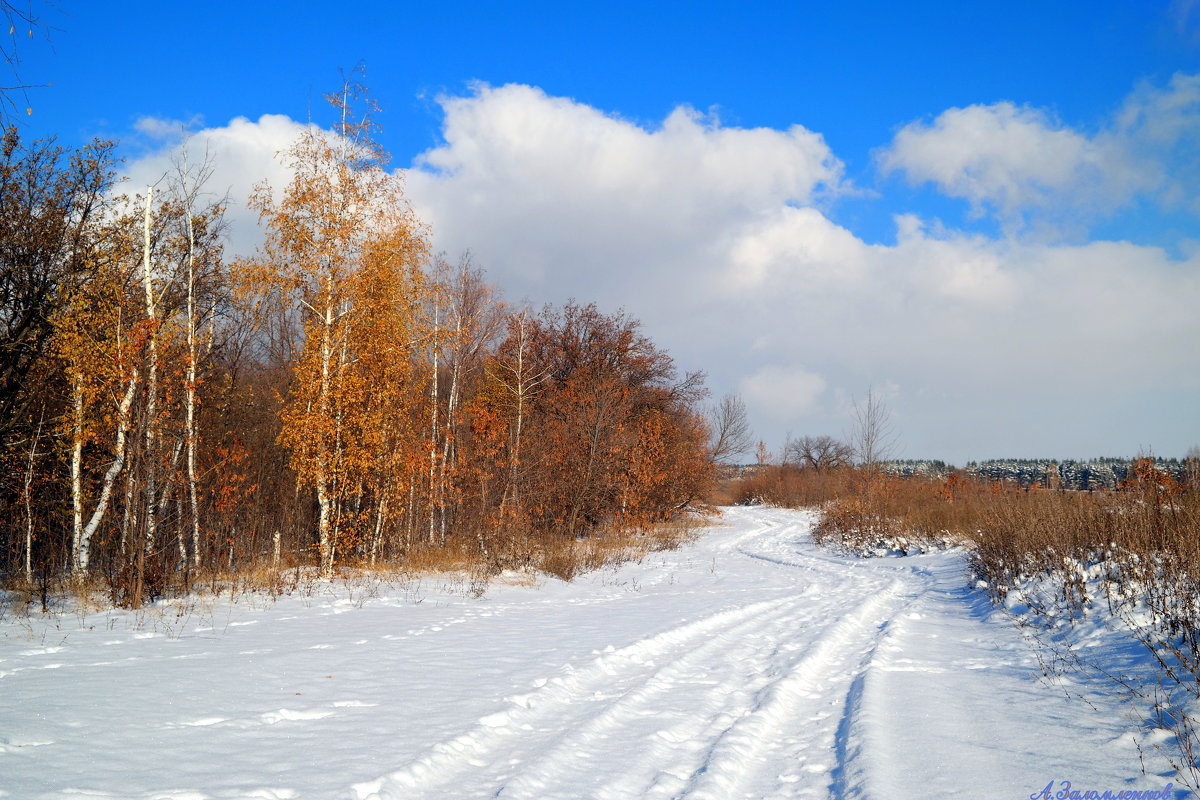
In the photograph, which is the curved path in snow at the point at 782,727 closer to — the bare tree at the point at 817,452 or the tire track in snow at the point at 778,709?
the tire track in snow at the point at 778,709

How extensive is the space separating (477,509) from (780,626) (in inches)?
403

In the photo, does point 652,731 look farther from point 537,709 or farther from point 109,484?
point 109,484

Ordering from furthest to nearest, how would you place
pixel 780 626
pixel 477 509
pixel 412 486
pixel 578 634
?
pixel 477 509, pixel 412 486, pixel 780 626, pixel 578 634

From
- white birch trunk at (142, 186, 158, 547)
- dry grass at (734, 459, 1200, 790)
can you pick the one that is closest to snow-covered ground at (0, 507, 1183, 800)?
dry grass at (734, 459, 1200, 790)

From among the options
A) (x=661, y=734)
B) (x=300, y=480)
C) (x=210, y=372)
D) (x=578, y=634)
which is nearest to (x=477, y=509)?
(x=300, y=480)

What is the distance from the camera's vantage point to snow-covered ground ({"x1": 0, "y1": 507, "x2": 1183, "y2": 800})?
3967mm

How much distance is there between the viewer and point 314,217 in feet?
49.1

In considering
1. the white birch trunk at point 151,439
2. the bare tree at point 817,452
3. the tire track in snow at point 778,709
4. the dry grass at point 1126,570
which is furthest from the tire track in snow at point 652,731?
the bare tree at point 817,452

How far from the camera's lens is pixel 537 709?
17.7 ft

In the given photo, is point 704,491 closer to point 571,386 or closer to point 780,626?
point 571,386

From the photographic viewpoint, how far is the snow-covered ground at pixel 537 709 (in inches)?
156

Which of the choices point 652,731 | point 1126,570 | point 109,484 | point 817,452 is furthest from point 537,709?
point 817,452

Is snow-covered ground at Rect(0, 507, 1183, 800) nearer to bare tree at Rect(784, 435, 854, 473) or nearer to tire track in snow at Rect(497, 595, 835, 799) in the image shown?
tire track in snow at Rect(497, 595, 835, 799)

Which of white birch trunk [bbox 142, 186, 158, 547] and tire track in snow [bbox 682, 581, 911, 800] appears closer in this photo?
tire track in snow [bbox 682, 581, 911, 800]
